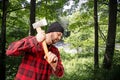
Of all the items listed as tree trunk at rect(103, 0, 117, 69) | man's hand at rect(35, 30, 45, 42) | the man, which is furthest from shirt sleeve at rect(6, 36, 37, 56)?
tree trunk at rect(103, 0, 117, 69)

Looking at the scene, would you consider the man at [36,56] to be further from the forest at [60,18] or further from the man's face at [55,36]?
the forest at [60,18]

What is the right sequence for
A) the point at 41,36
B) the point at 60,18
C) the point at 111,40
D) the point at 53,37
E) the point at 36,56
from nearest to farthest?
the point at 41,36 < the point at 53,37 < the point at 36,56 < the point at 60,18 < the point at 111,40

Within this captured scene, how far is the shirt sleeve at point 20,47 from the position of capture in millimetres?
2900

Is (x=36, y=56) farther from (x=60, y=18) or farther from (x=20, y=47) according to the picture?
(x=60, y=18)

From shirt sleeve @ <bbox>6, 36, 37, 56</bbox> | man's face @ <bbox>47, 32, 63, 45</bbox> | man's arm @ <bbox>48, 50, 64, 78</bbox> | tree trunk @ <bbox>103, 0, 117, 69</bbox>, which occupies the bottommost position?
tree trunk @ <bbox>103, 0, 117, 69</bbox>

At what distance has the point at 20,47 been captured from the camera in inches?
115

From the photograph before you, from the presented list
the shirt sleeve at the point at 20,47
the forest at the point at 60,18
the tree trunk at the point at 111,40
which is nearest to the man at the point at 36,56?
the shirt sleeve at the point at 20,47

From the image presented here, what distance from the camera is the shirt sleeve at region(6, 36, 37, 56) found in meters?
2.90

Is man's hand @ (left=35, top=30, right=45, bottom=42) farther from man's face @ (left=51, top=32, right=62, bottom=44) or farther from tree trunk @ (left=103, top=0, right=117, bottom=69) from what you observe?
tree trunk @ (left=103, top=0, right=117, bottom=69)

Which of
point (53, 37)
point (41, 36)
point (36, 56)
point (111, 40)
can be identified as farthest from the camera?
point (111, 40)

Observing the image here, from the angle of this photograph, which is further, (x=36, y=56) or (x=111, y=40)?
(x=111, y=40)

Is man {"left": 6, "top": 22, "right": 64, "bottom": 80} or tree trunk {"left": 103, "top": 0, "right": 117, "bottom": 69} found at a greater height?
man {"left": 6, "top": 22, "right": 64, "bottom": 80}

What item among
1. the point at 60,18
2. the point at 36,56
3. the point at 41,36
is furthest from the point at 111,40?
the point at 41,36

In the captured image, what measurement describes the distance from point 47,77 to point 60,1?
10.6 m
